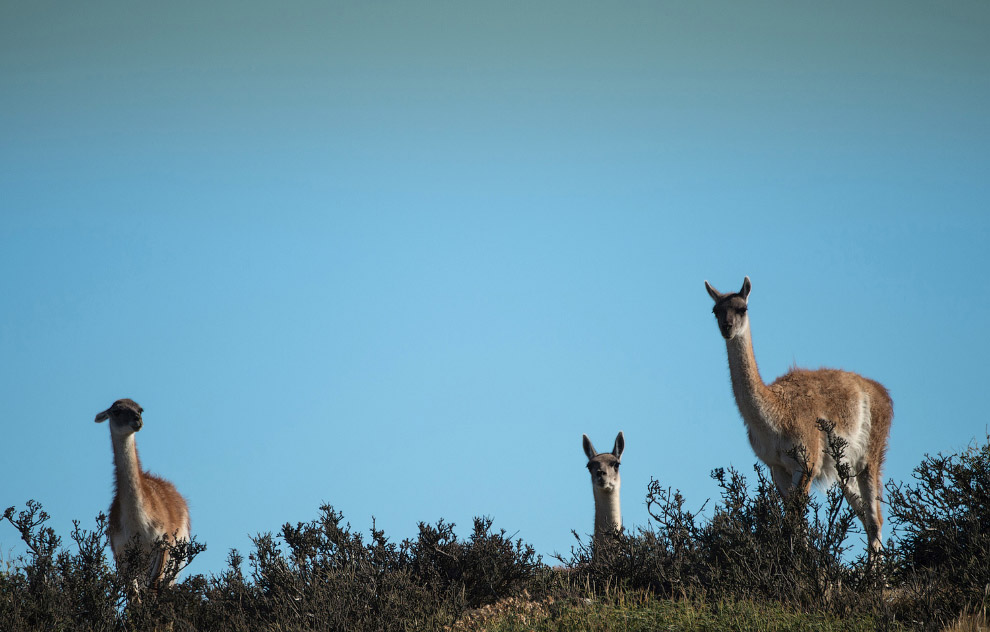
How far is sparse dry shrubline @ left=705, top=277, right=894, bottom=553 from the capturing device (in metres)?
10.3

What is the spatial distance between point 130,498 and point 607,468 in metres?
5.40

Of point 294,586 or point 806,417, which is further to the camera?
point 806,417

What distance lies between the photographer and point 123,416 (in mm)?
11078

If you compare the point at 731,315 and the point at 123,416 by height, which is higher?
the point at 123,416

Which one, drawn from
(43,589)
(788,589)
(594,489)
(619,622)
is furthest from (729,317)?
(43,589)

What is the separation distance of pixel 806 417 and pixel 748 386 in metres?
0.74

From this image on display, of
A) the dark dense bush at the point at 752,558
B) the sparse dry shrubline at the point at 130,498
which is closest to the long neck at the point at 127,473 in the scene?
the sparse dry shrubline at the point at 130,498

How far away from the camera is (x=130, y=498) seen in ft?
35.5

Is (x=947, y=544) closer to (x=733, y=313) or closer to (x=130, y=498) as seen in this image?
(x=733, y=313)

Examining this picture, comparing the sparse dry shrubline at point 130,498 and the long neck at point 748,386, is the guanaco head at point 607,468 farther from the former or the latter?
the sparse dry shrubline at point 130,498

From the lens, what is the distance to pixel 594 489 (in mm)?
10867

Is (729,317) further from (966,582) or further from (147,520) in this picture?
(147,520)

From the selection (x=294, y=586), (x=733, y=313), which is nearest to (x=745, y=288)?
(x=733, y=313)

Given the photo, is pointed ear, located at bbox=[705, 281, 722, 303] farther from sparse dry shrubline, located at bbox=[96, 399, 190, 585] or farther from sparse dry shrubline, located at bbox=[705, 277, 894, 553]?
sparse dry shrubline, located at bbox=[96, 399, 190, 585]
